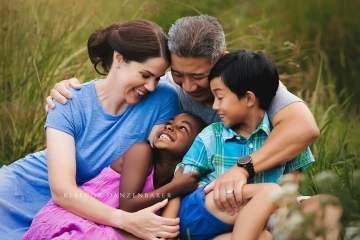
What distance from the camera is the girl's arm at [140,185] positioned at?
3816 mm

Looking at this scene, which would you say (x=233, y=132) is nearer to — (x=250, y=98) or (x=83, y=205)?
(x=250, y=98)

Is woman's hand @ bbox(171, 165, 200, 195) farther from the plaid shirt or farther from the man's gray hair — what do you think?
the man's gray hair

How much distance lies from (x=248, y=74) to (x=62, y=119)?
91cm

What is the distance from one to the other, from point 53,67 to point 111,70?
1378 mm

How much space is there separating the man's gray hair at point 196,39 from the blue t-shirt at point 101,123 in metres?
0.35

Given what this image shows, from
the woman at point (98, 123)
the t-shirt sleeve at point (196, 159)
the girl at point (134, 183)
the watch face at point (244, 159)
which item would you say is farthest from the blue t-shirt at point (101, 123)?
the watch face at point (244, 159)

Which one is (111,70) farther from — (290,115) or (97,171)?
(290,115)

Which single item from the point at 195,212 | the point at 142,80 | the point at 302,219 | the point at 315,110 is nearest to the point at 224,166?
the point at 195,212

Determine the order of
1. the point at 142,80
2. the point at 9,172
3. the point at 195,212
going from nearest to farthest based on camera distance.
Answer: the point at 195,212 < the point at 142,80 < the point at 9,172

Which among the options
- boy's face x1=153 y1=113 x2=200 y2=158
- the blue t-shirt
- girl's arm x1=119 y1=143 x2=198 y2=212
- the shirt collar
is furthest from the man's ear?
the shirt collar

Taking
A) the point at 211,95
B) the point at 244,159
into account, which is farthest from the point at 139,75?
the point at 244,159

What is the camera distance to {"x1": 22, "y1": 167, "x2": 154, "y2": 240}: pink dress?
3.73 m

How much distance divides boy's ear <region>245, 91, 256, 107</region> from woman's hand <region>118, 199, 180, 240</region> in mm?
639

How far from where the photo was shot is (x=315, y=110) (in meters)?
5.70
